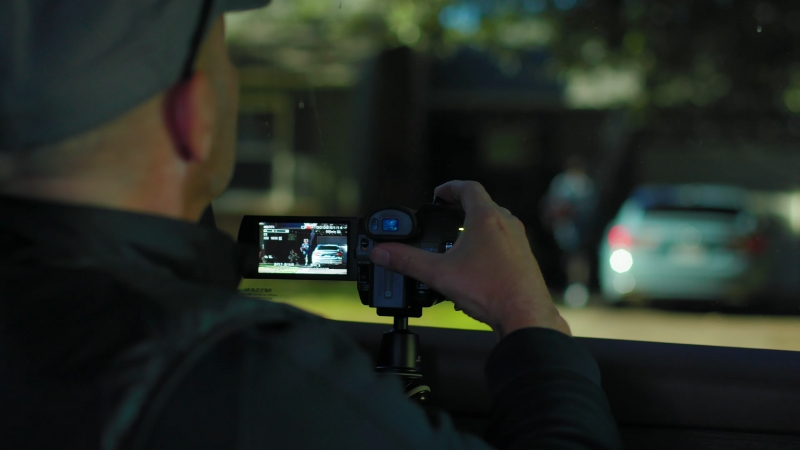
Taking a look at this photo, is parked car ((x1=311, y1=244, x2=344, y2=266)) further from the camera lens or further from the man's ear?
the man's ear

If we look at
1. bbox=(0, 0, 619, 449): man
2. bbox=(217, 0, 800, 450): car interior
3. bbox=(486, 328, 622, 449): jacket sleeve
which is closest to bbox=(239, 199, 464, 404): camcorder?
bbox=(217, 0, 800, 450): car interior

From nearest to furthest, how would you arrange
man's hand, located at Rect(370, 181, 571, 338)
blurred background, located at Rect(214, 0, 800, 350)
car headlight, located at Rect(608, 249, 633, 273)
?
1. man's hand, located at Rect(370, 181, 571, 338)
2. blurred background, located at Rect(214, 0, 800, 350)
3. car headlight, located at Rect(608, 249, 633, 273)

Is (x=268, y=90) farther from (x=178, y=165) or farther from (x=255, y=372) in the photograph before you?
(x=255, y=372)

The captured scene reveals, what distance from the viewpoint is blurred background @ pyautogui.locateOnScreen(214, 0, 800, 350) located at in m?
2.64

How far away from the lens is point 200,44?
0.80 metres

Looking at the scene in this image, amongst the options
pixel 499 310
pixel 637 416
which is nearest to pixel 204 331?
pixel 499 310

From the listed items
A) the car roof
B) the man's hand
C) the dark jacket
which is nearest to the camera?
the dark jacket

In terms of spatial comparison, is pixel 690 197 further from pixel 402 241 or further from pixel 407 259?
pixel 407 259

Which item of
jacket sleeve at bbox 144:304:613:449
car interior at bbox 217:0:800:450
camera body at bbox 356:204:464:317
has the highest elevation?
car interior at bbox 217:0:800:450

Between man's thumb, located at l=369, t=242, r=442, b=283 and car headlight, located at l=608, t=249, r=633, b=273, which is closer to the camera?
man's thumb, located at l=369, t=242, r=442, b=283

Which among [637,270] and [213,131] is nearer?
[213,131]

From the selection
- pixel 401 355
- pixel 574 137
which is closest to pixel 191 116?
pixel 401 355

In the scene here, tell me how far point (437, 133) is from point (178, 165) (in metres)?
2.28

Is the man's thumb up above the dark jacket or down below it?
above
